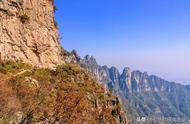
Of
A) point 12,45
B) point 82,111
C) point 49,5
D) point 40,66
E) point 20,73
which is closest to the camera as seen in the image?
point 82,111

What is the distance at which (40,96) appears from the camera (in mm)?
35438

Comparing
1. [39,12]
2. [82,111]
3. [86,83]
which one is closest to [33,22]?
[39,12]

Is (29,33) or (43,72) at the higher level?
(29,33)

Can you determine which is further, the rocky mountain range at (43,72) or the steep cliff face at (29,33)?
the steep cliff face at (29,33)

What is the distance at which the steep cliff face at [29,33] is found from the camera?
6009cm

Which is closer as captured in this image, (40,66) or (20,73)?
(20,73)

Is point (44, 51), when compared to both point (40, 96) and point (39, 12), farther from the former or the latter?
point (40, 96)

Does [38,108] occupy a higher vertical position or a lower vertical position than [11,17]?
lower

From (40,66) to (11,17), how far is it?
889cm

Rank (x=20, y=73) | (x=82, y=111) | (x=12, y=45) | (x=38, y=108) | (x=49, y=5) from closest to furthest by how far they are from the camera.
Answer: (x=38, y=108) → (x=82, y=111) → (x=20, y=73) → (x=12, y=45) → (x=49, y=5)

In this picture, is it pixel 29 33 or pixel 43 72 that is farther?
pixel 29 33

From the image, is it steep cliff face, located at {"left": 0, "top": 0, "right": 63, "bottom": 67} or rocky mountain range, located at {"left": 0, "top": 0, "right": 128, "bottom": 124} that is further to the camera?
steep cliff face, located at {"left": 0, "top": 0, "right": 63, "bottom": 67}

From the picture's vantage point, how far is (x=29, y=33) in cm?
6444

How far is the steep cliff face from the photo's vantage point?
6009cm
